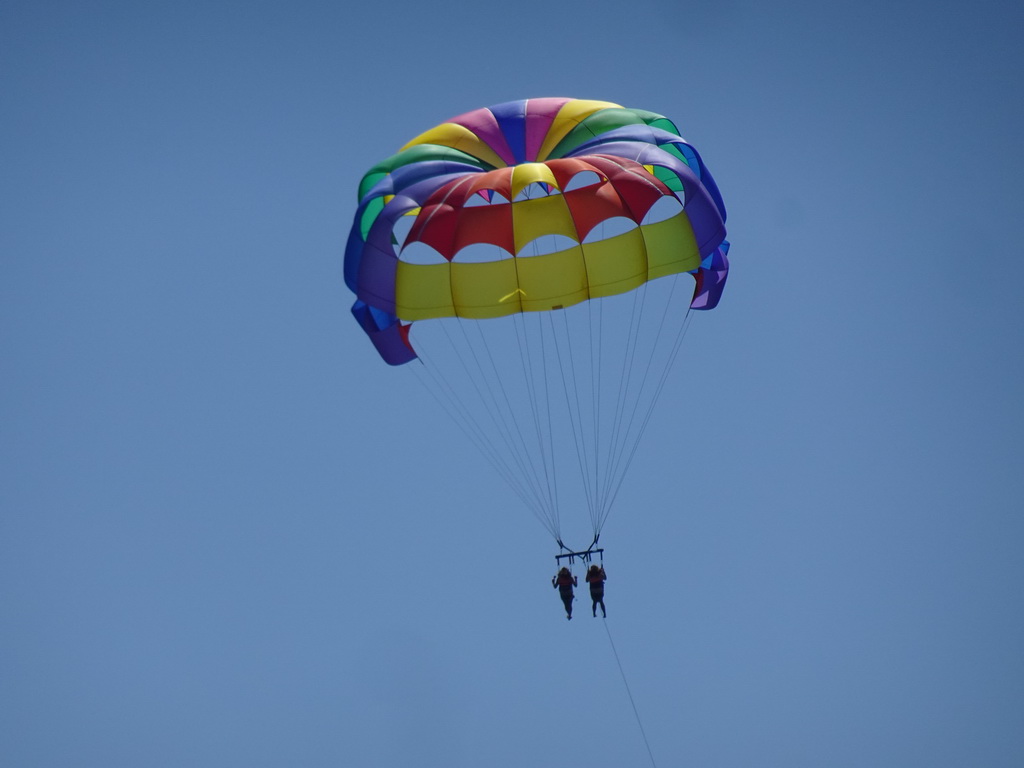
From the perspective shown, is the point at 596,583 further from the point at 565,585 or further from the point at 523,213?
the point at 523,213

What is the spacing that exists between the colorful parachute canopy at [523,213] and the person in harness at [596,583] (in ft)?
12.3

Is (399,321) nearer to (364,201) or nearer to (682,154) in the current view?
(364,201)

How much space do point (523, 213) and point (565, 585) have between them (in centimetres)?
524

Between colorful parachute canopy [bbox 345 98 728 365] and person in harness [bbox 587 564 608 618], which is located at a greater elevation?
colorful parachute canopy [bbox 345 98 728 365]

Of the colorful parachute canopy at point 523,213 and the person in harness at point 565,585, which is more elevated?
the colorful parachute canopy at point 523,213

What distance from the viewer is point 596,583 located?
19.8 meters

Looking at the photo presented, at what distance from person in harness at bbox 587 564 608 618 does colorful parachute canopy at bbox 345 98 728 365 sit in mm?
3764

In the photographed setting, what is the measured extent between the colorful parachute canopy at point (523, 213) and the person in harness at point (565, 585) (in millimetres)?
3760

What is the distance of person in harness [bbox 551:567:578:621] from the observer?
19.8 m

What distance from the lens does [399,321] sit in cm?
2092

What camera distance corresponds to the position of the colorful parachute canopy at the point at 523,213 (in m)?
19.5

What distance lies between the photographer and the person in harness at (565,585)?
65.1 feet

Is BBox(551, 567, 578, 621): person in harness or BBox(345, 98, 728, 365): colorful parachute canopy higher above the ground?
BBox(345, 98, 728, 365): colorful parachute canopy

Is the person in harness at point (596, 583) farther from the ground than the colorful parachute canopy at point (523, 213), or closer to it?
closer to it
